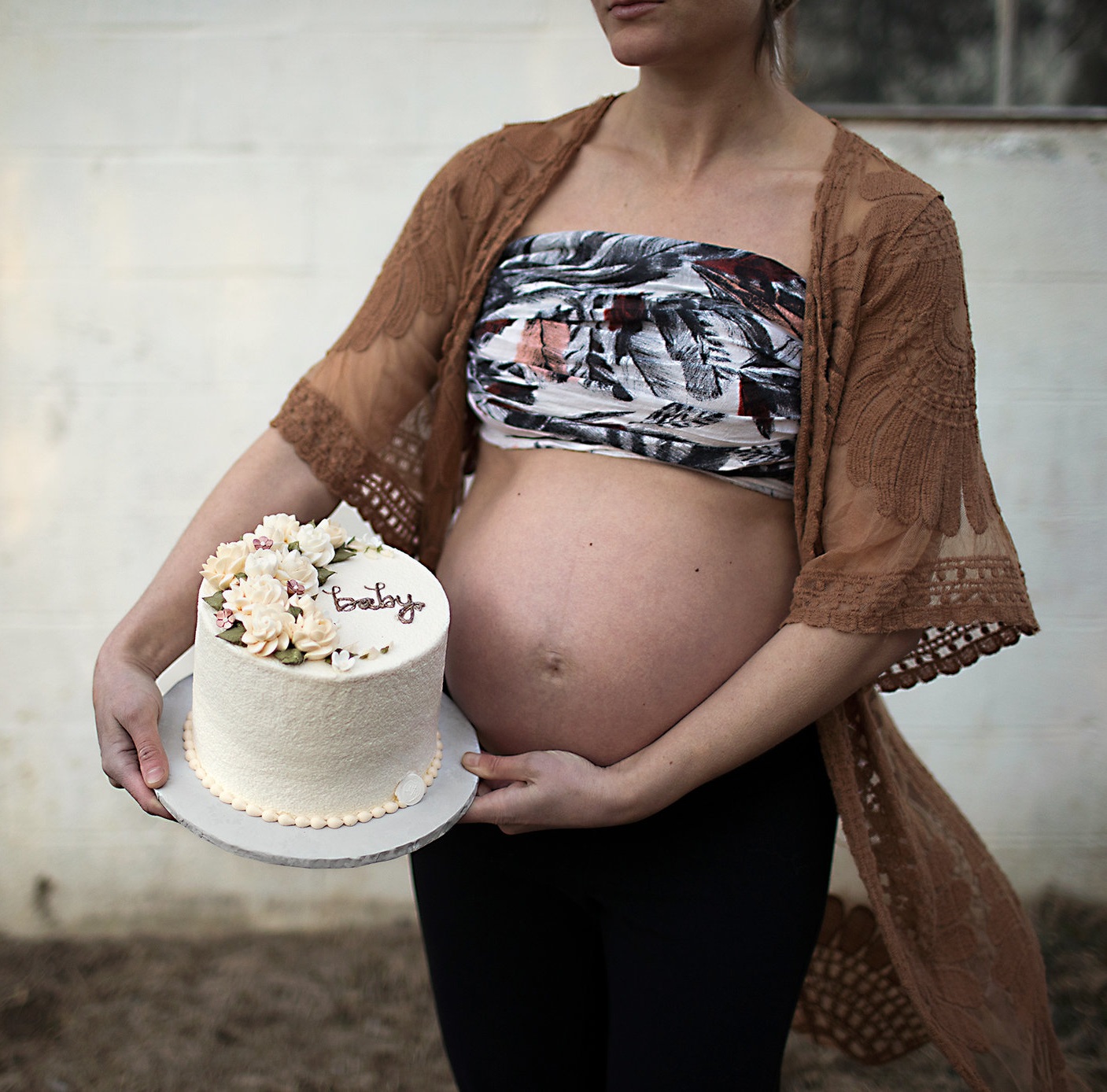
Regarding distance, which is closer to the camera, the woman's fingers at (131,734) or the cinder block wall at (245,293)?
the woman's fingers at (131,734)

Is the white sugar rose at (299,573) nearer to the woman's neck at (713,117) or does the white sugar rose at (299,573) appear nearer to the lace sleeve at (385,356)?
the lace sleeve at (385,356)

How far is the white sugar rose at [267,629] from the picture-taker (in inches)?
34.7

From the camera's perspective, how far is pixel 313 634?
0.89 m

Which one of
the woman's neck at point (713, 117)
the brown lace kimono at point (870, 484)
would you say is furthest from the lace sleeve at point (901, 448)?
the woman's neck at point (713, 117)

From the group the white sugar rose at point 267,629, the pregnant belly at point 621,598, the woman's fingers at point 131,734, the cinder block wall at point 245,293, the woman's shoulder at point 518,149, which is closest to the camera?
the white sugar rose at point 267,629

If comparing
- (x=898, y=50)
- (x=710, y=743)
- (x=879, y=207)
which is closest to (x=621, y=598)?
(x=710, y=743)

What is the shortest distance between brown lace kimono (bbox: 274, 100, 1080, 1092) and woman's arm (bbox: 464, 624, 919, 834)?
0.12 feet

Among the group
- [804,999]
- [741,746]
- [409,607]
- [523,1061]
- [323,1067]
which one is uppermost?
[409,607]

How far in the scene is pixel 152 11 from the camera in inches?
82.8

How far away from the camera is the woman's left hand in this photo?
0.99 meters

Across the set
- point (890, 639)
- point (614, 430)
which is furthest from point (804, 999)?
point (614, 430)

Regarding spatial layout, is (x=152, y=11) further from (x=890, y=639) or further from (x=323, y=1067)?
(x=323, y=1067)

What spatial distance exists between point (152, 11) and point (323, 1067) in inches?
90.6

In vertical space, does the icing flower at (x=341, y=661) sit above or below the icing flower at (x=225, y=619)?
below
